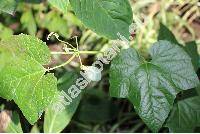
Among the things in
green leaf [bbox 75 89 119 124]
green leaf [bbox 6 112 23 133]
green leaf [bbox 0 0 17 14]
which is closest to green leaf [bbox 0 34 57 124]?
green leaf [bbox 0 0 17 14]

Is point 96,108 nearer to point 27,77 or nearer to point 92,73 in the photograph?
point 92,73

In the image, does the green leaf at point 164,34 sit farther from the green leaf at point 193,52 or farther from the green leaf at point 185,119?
the green leaf at point 185,119

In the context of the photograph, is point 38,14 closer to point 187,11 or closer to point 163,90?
point 187,11

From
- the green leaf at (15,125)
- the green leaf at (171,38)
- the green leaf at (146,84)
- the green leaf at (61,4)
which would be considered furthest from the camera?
the green leaf at (171,38)

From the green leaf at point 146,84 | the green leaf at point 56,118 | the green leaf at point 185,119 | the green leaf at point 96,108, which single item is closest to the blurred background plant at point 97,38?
the green leaf at point 96,108

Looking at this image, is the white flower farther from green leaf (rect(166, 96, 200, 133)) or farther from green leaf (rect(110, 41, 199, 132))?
green leaf (rect(166, 96, 200, 133))

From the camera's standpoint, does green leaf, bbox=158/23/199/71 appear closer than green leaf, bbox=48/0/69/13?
No

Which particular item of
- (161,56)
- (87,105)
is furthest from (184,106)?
(87,105)
